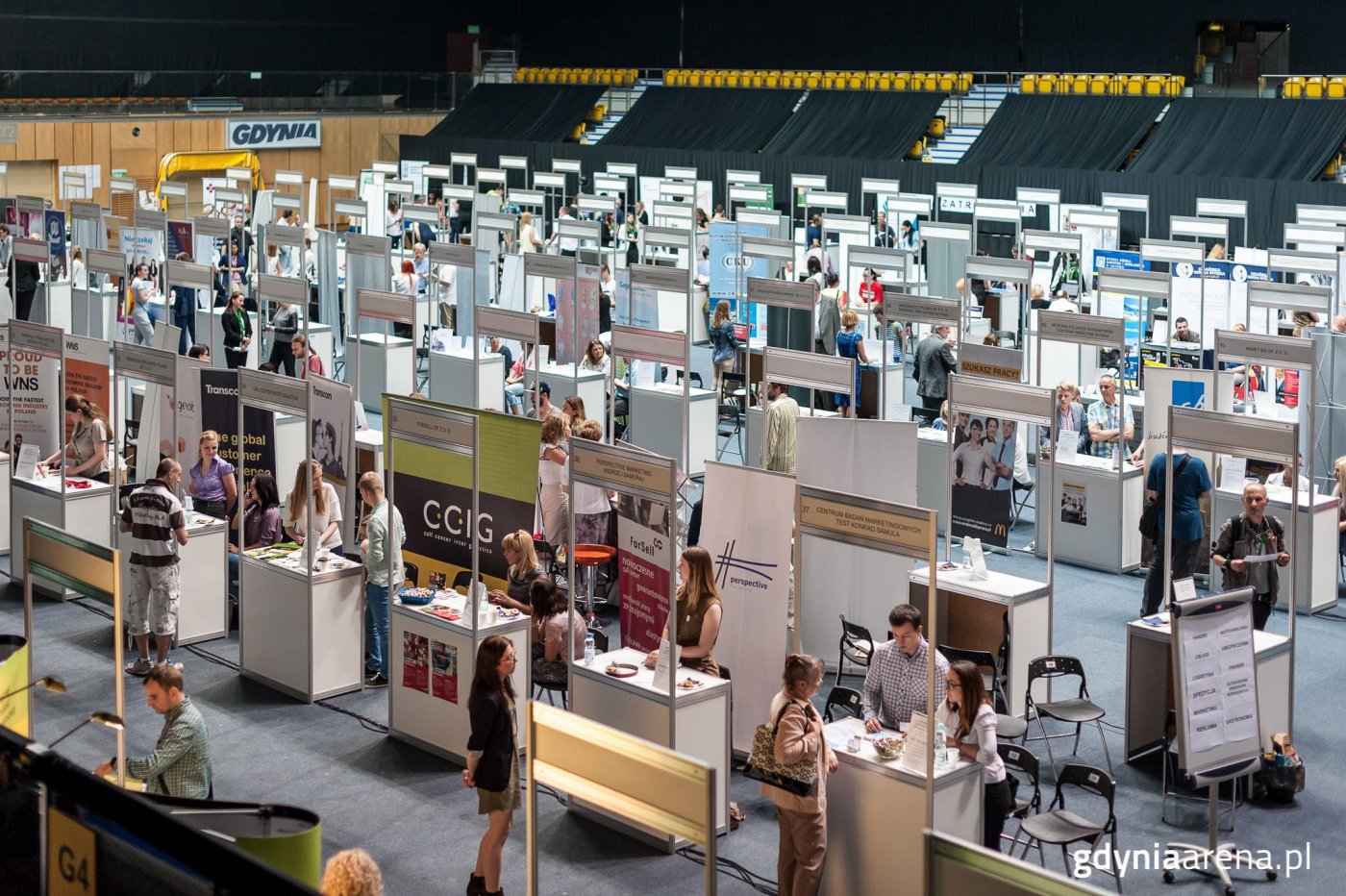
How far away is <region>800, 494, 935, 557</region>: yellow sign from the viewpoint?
20.9 feet

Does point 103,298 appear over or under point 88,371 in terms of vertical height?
over

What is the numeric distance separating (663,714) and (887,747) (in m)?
1.15

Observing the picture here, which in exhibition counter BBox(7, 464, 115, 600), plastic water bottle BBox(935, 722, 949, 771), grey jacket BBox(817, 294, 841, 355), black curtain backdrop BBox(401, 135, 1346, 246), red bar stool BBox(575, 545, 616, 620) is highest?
black curtain backdrop BBox(401, 135, 1346, 246)

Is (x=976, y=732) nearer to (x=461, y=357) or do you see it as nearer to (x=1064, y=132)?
(x=461, y=357)

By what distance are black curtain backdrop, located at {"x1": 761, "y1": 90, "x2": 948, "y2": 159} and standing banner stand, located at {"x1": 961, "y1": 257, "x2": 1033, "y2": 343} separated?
897cm

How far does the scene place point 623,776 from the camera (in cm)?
431

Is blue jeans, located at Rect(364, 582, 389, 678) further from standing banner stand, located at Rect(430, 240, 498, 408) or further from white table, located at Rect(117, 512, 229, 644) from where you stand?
standing banner stand, located at Rect(430, 240, 498, 408)

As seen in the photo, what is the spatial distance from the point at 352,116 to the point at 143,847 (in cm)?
3177

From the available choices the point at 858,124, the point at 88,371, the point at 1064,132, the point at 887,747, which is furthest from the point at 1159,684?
the point at 858,124

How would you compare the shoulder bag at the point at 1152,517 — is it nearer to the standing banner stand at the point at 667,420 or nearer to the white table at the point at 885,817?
the white table at the point at 885,817

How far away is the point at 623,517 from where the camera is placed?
7.41 m

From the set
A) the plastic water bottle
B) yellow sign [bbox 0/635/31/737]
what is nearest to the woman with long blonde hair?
yellow sign [bbox 0/635/31/737]

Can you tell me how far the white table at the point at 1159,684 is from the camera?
312 inches

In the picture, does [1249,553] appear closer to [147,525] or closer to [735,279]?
[147,525]
